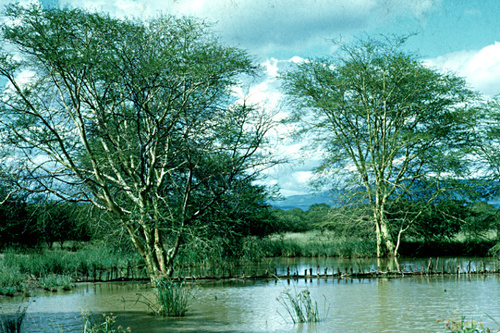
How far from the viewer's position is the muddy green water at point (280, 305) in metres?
11.3

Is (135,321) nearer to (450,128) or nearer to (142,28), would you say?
(142,28)

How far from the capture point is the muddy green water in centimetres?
1134

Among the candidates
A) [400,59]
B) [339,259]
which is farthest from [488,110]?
[339,259]

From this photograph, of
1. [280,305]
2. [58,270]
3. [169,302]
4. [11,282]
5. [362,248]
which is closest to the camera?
[169,302]

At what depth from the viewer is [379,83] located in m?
28.8

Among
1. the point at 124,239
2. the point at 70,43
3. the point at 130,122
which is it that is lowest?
the point at 124,239

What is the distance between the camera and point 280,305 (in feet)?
45.4

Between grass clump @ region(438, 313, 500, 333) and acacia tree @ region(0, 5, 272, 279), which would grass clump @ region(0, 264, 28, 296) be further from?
grass clump @ region(438, 313, 500, 333)

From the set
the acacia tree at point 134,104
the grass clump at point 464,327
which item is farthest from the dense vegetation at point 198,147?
the grass clump at point 464,327

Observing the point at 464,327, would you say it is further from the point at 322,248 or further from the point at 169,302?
the point at 322,248

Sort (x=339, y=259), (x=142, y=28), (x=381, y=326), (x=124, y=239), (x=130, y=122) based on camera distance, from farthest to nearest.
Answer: (x=339, y=259) < (x=124, y=239) < (x=130, y=122) < (x=142, y=28) < (x=381, y=326)

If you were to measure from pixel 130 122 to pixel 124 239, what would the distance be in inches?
164

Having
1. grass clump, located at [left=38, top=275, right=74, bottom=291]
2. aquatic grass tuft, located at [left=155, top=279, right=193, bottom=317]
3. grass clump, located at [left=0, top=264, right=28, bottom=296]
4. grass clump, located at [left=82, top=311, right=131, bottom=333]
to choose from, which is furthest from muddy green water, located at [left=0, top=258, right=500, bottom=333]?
grass clump, located at [left=0, top=264, right=28, bottom=296]

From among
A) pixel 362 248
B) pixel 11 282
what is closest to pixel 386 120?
pixel 362 248
